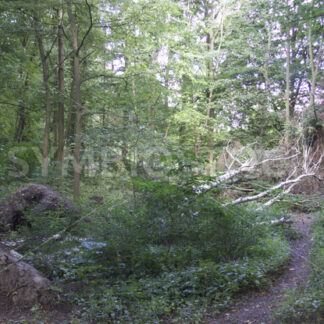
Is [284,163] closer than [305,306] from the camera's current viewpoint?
No

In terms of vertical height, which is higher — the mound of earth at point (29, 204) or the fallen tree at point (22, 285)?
the mound of earth at point (29, 204)

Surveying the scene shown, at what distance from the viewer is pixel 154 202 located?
17.4 feet

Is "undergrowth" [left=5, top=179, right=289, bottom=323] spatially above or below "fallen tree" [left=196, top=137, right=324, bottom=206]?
below

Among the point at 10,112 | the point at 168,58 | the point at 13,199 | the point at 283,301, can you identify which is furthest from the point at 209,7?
the point at 283,301

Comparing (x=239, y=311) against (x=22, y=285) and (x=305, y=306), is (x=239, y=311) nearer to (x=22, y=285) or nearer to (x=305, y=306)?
(x=305, y=306)

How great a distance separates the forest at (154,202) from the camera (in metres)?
4.06

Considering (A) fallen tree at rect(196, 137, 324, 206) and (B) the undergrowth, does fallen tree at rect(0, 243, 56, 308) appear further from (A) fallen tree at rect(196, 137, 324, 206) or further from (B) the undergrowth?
(A) fallen tree at rect(196, 137, 324, 206)

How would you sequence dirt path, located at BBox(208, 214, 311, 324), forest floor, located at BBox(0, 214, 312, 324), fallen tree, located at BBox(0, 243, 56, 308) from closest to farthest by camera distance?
1. forest floor, located at BBox(0, 214, 312, 324)
2. dirt path, located at BBox(208, 214, 311, 324)
3. fallen tree, located at BBox(0, 243, 56, 308)

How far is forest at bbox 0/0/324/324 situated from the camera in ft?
13.3

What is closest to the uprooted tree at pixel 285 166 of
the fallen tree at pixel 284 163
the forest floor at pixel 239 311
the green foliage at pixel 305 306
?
the fallen tree at pixel 284 163

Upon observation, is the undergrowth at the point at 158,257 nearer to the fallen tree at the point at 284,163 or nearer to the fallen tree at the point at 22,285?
the fallen tree at the point at 22,285

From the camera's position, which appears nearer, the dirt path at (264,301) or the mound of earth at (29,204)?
the dirt path at (264,301)

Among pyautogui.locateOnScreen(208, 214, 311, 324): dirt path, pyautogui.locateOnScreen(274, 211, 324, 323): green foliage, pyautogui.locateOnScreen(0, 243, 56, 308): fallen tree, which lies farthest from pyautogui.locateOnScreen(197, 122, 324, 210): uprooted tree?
pyautogui.locateOnScreen(0, 243, 56, 308): fallen tree

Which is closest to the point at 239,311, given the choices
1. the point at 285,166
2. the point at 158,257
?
the point at 158,257
